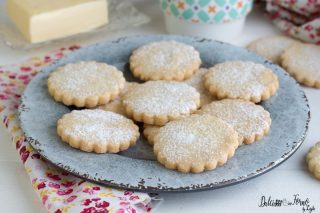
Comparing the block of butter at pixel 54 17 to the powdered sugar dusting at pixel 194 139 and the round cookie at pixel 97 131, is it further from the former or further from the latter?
the powdered sugar dusting at pixel 194 139

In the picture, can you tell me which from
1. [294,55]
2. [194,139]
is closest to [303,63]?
[294,55]

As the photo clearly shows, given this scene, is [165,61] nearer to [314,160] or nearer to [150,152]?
[150,152]

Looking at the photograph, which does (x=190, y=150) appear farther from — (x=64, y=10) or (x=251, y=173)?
(x=64, y=10)

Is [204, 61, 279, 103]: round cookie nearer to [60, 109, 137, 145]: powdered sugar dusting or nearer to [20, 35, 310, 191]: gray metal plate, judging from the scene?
[20, 35, 310, 191]: gray metal plate

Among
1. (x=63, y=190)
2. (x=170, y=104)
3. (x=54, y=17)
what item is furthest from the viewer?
(x=54, y=17)

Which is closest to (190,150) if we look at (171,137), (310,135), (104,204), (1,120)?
(171,137)

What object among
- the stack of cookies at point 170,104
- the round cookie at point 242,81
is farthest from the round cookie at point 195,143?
the round cookie at point 242,81
